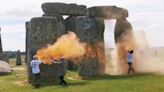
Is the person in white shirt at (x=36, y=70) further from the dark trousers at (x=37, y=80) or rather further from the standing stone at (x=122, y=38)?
the standing stone at (x=122, y=38)

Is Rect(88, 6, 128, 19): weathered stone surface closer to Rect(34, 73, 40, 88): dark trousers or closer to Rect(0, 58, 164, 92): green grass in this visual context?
Rect(0, 58, 164, 92): green grass

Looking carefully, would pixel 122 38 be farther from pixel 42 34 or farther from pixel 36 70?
pixel 36 70

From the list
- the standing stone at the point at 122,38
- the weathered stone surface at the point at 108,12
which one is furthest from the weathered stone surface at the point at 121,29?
the weathered stone surface at the point at 108,12

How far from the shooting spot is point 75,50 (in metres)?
34.3

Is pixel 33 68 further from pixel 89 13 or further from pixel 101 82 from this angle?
pixel 89 13

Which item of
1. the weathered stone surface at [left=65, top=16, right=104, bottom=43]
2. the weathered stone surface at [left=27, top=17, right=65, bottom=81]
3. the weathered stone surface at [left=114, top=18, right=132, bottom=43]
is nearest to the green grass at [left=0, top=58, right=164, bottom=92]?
the weathered stone surface at [left=27, top=17, right=65, bottom=81]

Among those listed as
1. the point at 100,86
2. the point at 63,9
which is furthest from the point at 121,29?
the point at 100,86

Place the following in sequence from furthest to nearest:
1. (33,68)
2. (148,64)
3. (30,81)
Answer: (148,64), (30,81), (33,68)

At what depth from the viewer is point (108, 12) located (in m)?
36.9

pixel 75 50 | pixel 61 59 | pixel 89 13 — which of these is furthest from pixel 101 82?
pixel 89 13

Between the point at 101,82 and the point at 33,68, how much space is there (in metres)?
4.06

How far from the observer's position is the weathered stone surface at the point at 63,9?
4375cm

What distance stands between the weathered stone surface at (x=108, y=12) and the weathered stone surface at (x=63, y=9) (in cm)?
630

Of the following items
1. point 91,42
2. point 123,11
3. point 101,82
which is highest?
point 123,11
